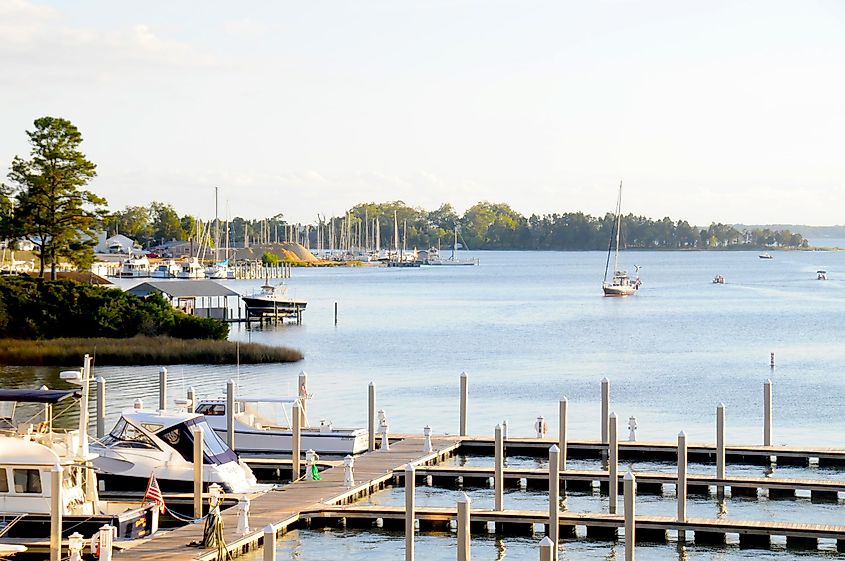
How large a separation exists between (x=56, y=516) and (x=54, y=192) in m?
56.1

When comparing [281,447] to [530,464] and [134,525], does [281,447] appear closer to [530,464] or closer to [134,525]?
[530,464]

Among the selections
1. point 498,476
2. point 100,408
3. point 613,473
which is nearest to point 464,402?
point 613,473

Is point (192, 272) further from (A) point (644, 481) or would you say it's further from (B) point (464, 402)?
(A) point (644, 481)

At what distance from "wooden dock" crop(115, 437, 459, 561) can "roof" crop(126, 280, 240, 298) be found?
4999 cm

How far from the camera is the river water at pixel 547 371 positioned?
45.2 m

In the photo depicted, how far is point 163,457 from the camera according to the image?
3056 cm

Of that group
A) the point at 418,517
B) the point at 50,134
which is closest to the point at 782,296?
the point at 50,134

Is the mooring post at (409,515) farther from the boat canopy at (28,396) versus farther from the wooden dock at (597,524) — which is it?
the boat canopy at (28,396)

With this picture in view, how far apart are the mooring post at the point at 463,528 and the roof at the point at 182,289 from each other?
6501cm

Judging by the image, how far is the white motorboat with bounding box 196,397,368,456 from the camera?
36375 millimetres

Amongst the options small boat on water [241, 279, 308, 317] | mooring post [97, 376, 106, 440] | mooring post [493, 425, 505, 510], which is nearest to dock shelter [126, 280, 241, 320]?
small boat on water [241, 279, 308, 317]

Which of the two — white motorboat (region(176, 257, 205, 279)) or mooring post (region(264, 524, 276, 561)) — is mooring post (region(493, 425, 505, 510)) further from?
white motorboat (region(176, 257, 205, 279))

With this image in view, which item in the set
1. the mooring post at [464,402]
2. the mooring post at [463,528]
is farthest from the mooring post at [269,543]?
the mooring post at [464,402]

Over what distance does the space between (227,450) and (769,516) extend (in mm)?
12121
